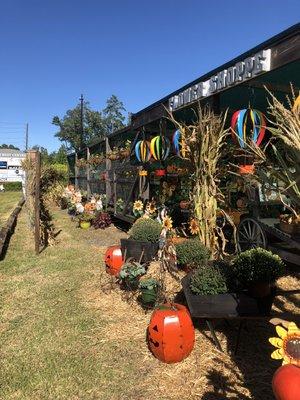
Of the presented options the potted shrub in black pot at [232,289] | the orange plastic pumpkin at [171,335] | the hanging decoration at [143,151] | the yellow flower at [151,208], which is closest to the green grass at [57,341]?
the orange plastic pumpkin at [171,335]

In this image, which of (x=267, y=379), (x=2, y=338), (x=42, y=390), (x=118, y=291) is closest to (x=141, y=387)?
(x=42, y=390)

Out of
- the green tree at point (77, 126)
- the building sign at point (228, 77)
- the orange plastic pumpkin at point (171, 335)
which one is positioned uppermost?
the green tree at point (77, 126)

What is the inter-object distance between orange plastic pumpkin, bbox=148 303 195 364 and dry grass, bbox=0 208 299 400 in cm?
9

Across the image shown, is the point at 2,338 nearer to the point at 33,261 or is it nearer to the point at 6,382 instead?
the point at 6,382

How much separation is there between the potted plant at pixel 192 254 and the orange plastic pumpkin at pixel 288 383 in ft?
9.58

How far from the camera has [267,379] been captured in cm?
328

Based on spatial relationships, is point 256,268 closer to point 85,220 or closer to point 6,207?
point 85,220

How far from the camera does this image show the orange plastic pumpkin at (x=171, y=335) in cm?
360

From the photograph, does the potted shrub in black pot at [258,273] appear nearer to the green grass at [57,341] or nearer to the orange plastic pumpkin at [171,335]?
the orange plastic pumpkin at [171,335]

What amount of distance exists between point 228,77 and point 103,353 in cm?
449

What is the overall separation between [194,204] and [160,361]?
259 cm

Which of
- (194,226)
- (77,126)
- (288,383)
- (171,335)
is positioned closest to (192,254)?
(194,226)

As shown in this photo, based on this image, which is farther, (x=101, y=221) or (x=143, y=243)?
(x=101, y=221)

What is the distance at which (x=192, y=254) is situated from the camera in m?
5.28
